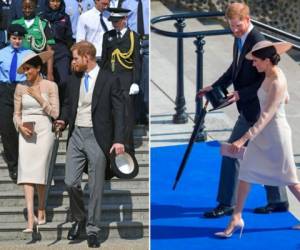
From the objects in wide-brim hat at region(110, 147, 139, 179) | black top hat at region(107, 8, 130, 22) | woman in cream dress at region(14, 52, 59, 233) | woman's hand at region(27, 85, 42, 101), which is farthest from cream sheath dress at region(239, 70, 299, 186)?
black top hat at region(107, 8, 130, 22)

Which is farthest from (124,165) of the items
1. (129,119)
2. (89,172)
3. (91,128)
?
(129,119)

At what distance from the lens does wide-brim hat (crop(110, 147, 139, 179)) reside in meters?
8.07

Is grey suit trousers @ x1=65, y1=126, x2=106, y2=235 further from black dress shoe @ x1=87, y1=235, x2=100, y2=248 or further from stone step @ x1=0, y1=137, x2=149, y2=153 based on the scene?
stone step @ x1=0, y1=137, x2=149, y2=153

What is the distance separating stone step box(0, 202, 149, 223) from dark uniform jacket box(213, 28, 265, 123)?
1.32 m

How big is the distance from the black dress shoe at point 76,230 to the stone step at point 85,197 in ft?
2.08

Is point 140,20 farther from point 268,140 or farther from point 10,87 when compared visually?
point 268,140

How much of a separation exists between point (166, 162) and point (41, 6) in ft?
7.11

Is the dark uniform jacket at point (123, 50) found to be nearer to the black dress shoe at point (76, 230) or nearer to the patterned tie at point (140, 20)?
the patterned tie at point (140, 20)

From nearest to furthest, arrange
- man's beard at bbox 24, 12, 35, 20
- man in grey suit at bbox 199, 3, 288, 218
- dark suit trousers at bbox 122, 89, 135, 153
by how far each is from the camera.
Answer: man in grey suit at bbox 199, 3, 288, 218 → dark suit trousers at bbox 122, 89, 135, 153 → man's beard at bbox 24, 12, 35, 20

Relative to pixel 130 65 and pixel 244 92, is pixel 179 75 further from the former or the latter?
pixel 244 92

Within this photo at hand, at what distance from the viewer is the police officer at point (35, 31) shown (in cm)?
955

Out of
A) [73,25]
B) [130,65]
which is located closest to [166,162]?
[130,65]

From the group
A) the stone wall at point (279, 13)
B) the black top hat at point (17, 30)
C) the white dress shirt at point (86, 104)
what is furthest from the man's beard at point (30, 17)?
the stone wall at point (279, 13)

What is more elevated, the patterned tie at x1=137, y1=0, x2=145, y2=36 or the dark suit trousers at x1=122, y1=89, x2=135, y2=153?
the patterned tie at x1=137, y1=0, x2=145, y2=36
